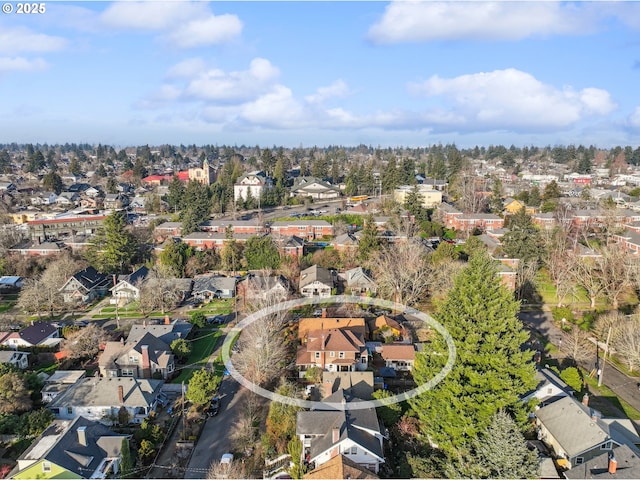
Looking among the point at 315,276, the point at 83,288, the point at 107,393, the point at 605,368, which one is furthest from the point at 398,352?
the point at 83,288

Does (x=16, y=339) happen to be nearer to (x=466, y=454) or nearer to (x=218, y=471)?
(x=218, y=471)

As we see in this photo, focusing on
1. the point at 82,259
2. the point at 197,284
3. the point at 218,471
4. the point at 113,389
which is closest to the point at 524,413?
the point at 218,471

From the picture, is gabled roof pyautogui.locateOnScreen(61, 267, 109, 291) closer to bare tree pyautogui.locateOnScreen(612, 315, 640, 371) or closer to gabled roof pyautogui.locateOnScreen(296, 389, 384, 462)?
gabled roof pyautogui.locateOnScreen(296, 389, 384, 462)

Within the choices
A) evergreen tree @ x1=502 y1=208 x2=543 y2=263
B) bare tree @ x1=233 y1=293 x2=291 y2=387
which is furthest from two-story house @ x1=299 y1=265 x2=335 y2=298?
evergreen tree @ x1=502 y1=208 x2=543 y2=263

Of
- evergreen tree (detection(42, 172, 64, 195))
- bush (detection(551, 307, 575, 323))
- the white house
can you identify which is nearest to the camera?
bush (detection(551, 307, 575, 323))

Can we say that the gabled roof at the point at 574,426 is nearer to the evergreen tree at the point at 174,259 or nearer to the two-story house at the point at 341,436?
the two-story house at the point at 341,436

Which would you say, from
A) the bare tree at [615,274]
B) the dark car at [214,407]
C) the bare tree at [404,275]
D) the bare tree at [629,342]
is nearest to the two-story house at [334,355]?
the dark car at [214,407]

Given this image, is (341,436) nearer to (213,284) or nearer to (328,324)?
(328,324)
